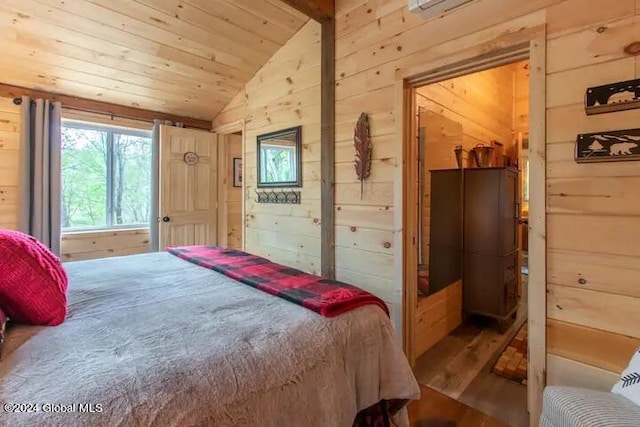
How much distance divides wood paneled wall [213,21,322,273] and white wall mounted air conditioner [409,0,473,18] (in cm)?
119

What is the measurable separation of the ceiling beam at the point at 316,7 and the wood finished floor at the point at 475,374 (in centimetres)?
277

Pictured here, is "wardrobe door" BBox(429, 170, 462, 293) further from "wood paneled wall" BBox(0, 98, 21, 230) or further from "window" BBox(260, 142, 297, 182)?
"wood paneled wall" BBox(0, 98, 21, 230)

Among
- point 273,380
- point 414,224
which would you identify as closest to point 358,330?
point 273,380

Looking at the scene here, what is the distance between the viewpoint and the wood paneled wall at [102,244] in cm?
343

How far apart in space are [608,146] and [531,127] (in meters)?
0.33

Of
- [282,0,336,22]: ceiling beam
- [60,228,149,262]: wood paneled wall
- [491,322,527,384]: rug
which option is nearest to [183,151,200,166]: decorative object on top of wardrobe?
[60,228,149,262]: wood paneled wall

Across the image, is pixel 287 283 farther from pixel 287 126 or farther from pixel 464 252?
pixel 464 252

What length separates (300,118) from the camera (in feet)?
9.88

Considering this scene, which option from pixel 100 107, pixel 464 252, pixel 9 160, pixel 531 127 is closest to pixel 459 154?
pixel 464 252

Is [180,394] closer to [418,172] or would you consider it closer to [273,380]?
[273,380]

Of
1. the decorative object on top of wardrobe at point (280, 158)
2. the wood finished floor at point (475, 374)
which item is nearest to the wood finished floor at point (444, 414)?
the wood finished floor at point (475, 374)

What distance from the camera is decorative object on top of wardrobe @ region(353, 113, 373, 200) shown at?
2391 millimetres

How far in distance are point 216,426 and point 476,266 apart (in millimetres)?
2819

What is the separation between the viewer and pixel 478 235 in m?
3.03
